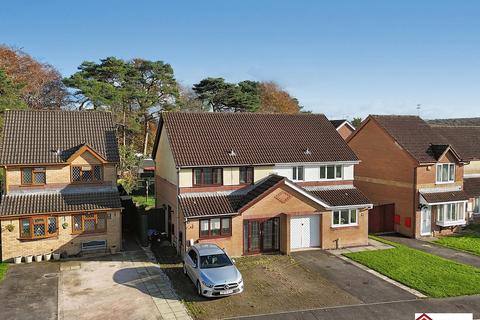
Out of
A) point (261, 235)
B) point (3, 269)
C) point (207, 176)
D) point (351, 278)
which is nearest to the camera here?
point (351, 278)

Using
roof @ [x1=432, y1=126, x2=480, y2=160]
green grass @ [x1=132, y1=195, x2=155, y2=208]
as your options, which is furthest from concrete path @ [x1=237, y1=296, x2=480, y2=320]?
green grass @ [x1=132, y1=195, x2=155, y2=208]

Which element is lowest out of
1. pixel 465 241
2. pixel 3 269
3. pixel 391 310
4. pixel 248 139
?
pixel 391 310

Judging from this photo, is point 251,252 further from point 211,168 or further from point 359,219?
point 359,219

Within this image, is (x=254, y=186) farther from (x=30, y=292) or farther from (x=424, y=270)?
(x=30, y=292)

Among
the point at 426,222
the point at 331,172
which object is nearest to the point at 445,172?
the point at 426,222

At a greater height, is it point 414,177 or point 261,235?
point 414,177

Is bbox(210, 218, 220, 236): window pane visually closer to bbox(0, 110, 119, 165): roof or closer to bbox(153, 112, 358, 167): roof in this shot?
bbox(153, 112, 358, 167): roof
